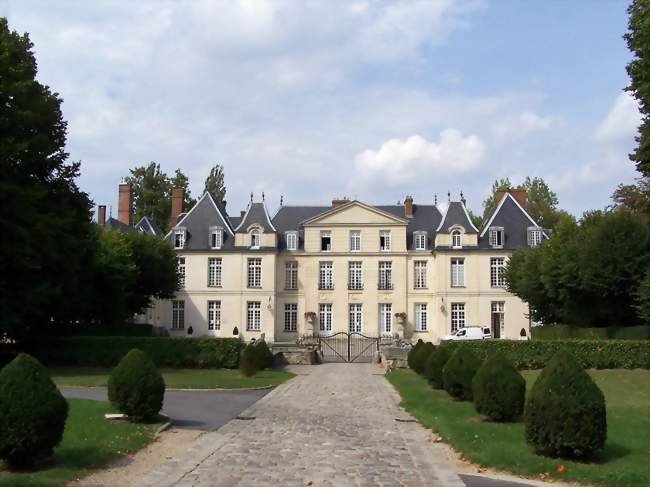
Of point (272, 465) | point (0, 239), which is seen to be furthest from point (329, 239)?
point (272, 465)

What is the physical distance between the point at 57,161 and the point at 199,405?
49.6 ft

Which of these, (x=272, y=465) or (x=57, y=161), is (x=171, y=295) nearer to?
(x=57, y=161)

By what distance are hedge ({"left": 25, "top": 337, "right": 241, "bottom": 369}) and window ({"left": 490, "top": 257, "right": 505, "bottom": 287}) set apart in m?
27.2

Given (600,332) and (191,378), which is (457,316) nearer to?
(600,332)

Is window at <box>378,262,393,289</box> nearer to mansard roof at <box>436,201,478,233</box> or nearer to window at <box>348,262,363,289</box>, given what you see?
window at <box>348,262,363,289</box>

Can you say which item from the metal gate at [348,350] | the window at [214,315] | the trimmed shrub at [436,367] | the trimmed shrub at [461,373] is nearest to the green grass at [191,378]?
the trimmed shrub at [436,367]

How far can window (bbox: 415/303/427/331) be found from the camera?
167 feet

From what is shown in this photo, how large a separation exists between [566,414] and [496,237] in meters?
41.7

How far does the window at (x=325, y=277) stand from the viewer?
51.7 metres

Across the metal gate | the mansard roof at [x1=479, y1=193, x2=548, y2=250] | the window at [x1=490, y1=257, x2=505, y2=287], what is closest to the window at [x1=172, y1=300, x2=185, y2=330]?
the metal gate

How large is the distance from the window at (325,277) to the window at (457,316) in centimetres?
857

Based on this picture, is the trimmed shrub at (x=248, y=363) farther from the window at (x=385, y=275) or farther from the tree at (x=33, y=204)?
the window at (x=385, y=275)

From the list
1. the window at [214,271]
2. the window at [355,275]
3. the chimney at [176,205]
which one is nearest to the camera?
the window at [355,275]

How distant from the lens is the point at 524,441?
36.5 feet
